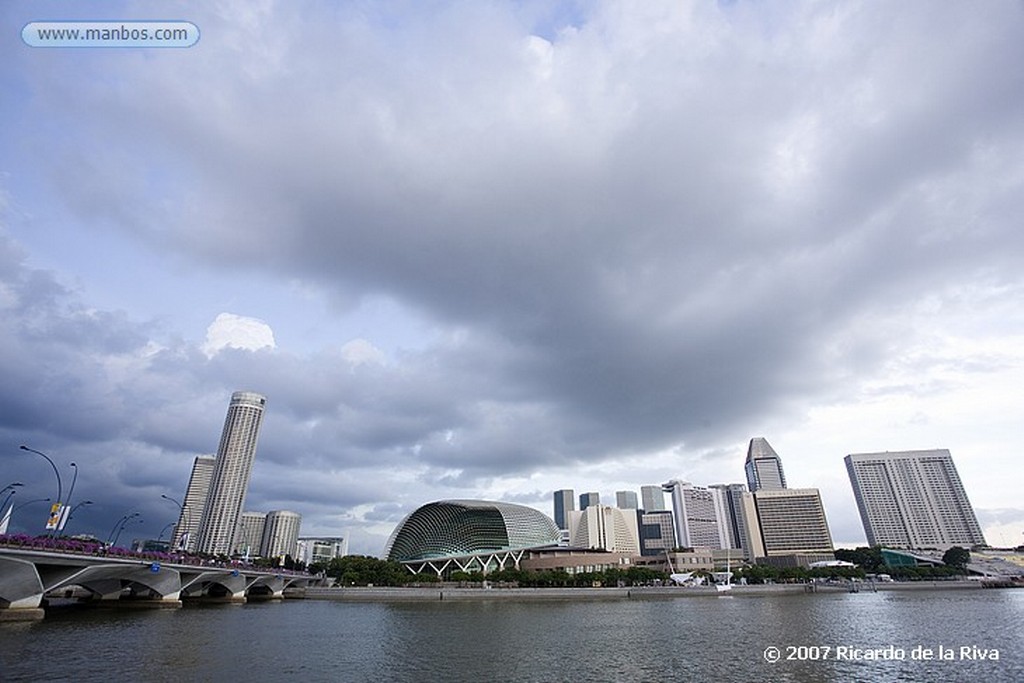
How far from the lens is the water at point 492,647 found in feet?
93.9

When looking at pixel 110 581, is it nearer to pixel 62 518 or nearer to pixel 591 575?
pixel 62 518

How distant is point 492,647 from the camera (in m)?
38.1

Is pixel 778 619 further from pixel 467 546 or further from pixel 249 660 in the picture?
pixel 467 546

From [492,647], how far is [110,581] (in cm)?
6428

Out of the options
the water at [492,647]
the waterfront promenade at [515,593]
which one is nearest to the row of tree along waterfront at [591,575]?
the waterfront promenade at [515,593]

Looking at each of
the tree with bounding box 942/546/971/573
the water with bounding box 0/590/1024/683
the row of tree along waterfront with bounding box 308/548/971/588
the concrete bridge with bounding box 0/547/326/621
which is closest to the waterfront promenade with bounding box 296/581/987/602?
the row of tree along waterfront with bounding box 308/548/971/588

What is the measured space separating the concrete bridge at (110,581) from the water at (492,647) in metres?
3.32

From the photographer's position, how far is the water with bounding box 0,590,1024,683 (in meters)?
28.6

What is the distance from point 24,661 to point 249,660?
1121 centimetres

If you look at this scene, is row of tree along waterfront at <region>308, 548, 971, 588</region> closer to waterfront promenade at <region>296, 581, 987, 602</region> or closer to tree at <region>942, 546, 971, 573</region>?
tree at <region>942, 546, 971, 573</region>

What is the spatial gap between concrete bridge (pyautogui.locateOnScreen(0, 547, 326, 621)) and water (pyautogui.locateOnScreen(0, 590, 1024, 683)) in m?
Result: 3.32

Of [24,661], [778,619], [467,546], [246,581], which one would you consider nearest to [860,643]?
[778,619]

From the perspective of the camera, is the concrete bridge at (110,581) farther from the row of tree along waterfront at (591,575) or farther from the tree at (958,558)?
the tree at (958,558)

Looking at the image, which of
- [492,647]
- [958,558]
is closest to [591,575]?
[492,647]
